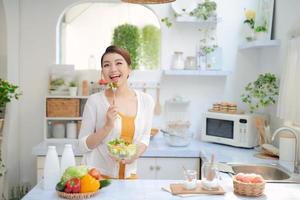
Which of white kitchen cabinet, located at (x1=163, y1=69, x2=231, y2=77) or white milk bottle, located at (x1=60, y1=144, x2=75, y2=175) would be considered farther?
white kitchen cabinet, located at (x1=163, y1=69, x2=231, y2=77)

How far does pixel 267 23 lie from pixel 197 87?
3.19ft

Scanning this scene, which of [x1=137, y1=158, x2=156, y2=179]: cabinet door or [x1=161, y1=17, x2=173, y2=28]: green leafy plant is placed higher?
[x1=161, y1=17, x2=173, y2=28]: green leafy plant

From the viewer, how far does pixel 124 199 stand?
1.84m

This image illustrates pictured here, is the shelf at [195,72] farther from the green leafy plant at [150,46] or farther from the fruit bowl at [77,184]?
the fruit bowl at [77,184]

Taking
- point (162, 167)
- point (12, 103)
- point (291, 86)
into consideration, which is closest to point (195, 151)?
point (162, 167)

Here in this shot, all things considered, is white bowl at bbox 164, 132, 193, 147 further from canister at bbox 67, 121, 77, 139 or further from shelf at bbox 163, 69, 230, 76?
canister at bbox 67, 121, 77, 139

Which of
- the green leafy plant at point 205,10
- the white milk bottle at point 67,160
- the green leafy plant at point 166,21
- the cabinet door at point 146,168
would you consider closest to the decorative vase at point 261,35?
the green leafy plant at point 205,10

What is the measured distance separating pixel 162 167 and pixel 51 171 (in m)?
1.57

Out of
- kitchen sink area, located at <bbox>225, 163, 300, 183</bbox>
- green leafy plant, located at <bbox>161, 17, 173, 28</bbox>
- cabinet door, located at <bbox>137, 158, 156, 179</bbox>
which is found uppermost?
green leafy plant, located at <bbox>161, 17, 173, 28</bbox>

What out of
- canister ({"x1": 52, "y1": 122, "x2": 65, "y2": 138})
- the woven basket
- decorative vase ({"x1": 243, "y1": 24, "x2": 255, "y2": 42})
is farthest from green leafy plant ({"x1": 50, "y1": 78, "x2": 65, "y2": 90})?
the woven basket

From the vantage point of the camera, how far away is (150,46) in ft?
13.5

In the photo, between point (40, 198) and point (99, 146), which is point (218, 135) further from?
point (40, 198)

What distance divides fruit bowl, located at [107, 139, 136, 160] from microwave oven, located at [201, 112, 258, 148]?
168 cm

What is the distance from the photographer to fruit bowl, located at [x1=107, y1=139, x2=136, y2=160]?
2.07m
